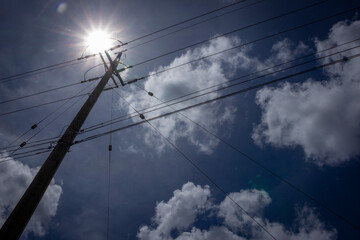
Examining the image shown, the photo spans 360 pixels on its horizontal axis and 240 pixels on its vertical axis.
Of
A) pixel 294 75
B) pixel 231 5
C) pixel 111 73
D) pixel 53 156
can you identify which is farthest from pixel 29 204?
pixel 231 5

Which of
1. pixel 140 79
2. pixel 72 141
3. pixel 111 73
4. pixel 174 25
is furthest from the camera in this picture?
pixel 174 25

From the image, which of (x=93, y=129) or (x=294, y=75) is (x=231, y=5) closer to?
(x=294, y=75)

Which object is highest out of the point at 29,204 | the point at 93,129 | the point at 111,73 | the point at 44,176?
the point at 111,73

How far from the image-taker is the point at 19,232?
3.75m

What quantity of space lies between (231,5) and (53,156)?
971cm

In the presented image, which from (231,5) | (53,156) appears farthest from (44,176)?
(231,5)

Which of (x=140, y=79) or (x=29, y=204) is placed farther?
(x=140, y=79)

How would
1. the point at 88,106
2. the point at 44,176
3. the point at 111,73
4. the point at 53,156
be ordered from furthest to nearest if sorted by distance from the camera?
the point at 111,73
the point at 88,106
the point at 53,156
the point at 44,176

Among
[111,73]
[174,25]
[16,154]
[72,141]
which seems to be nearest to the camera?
[72,141]

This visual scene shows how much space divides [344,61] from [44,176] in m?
8.27

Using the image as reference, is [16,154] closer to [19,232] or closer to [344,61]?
[19,232]

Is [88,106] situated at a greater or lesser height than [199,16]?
lesser

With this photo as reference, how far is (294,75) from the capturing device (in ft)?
16.4

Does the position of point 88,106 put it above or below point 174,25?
below
